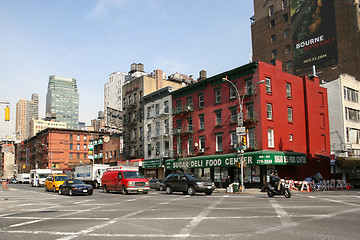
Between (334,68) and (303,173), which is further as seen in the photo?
(334,68)

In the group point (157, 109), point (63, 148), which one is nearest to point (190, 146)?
point (157, 109)

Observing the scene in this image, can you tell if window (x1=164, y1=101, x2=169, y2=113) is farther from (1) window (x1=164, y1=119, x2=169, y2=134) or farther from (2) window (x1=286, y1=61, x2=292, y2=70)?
(2) window (x1=286, y1=61, x2=292, y2=70)

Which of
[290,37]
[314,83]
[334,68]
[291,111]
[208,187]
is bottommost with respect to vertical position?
[208,187]

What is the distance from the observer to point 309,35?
204 ft

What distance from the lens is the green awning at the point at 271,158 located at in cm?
3422

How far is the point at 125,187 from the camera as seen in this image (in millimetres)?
27969

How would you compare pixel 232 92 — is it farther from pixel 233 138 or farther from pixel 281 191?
pixel 281 191

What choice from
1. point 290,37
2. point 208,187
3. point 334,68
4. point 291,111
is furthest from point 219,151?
point 290,37

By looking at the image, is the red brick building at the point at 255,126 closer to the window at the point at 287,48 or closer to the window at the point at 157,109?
the window at the point at 157,109

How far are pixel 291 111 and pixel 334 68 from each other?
22528 mm

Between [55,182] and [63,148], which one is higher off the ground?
[63,148]

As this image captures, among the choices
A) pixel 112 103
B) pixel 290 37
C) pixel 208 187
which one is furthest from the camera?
pixel 112 103

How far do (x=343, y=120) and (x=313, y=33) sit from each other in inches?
908

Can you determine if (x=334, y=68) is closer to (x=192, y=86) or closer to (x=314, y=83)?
(x=314, y=83)
